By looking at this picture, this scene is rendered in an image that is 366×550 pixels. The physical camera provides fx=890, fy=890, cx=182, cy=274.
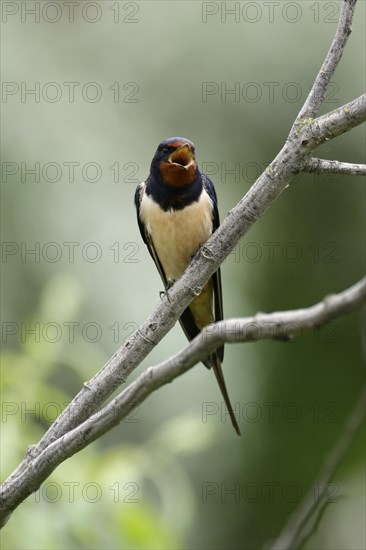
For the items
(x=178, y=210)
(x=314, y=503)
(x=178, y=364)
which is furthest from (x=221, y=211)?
(x=314, y=503)

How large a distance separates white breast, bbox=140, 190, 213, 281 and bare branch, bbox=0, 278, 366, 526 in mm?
1222

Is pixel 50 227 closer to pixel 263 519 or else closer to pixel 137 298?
pixel 137 298

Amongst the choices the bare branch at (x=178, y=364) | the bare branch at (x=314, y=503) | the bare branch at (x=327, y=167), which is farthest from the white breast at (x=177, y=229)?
the bare branch at (x=314, y=503)

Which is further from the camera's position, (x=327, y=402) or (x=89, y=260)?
(x=327, y=402)

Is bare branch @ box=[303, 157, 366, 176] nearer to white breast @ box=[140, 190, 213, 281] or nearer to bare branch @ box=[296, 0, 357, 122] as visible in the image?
bare branch @ box=[296, 0, 357, 122]

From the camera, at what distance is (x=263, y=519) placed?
171 inches

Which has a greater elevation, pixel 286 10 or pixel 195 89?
pixel 286 10

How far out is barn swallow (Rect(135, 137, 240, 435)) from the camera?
2836mm

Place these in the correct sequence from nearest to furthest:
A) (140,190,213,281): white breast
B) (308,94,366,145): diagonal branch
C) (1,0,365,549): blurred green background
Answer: (308,94,366,145): diagonal branch
(140,190,213,281): white breast
(1,0,365,549): blurred green background

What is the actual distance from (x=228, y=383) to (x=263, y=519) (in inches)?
33.6

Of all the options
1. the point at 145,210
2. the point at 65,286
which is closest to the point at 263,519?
the point at 145,210

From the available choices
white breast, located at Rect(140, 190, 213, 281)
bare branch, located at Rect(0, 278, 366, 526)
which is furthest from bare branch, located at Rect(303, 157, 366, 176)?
white breast, located at Rect(140, 190, 213, 281)

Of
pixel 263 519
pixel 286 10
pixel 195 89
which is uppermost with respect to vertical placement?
pixel 286 10

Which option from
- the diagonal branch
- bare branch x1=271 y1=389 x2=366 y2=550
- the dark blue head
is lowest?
bare branch x1=271 y1=389 x2=366 y2=550
